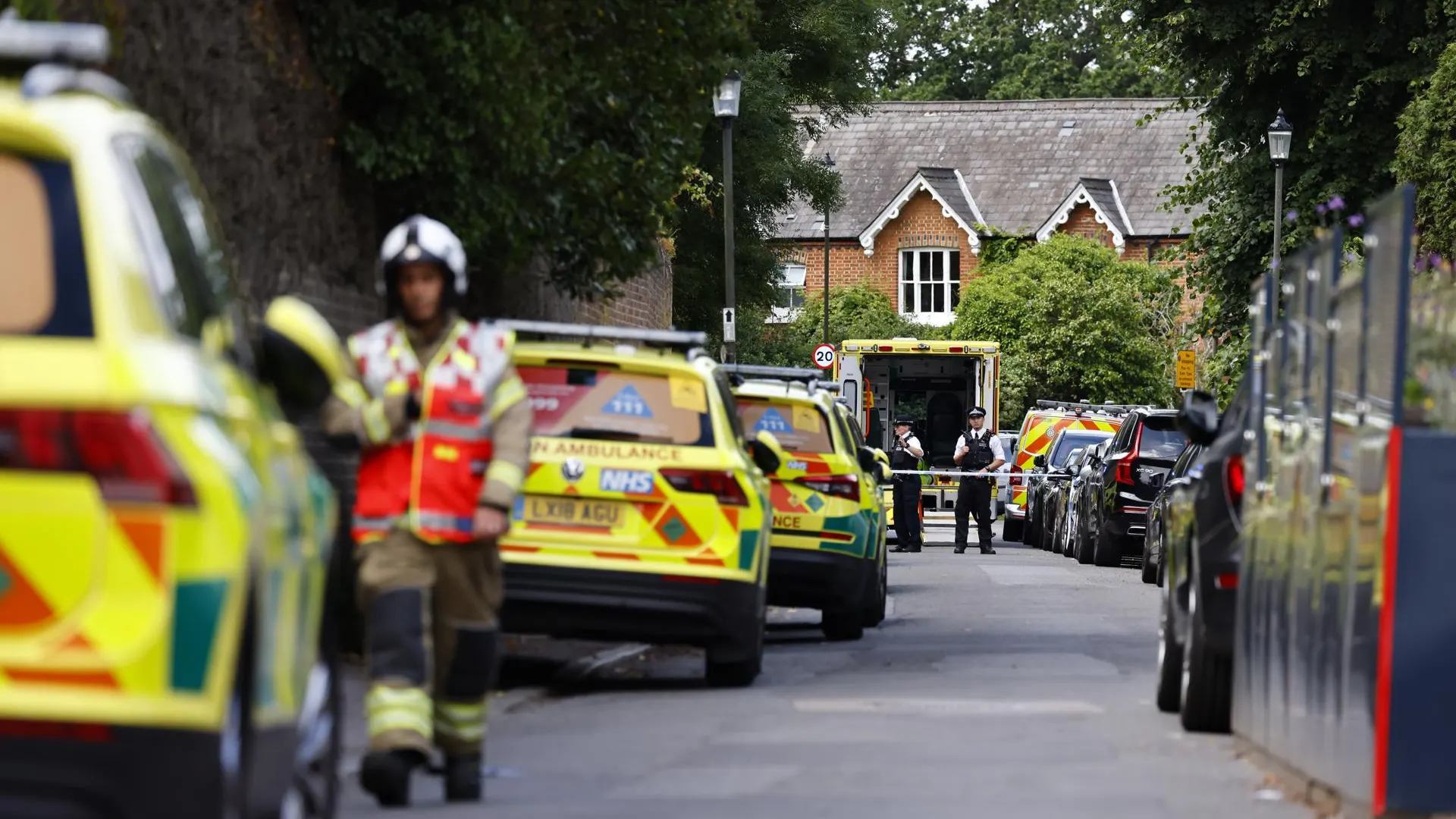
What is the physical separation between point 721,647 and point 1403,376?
6.48m

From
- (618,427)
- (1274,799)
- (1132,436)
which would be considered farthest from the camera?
(1132,436)

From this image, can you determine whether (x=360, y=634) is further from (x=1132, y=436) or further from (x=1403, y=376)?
(x=1132, y=436)

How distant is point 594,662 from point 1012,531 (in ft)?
92.4

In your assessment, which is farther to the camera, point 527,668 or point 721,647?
point 527,668

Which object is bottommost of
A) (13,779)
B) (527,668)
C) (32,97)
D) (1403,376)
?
(527,668)

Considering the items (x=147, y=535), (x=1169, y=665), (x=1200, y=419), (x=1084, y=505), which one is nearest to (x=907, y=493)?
(x=1084, y=505)

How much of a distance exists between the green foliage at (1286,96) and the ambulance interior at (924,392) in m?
4.41

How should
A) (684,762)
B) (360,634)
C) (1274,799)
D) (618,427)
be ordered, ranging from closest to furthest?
1. (1274,799)
2. (684,762)
3. (618,427)
4. (360,634)

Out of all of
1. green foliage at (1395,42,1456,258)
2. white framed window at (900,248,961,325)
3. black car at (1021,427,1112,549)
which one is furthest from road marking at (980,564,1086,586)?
white framed window at (900,248,961,325)

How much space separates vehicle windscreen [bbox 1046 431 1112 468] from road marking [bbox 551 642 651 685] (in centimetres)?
2252

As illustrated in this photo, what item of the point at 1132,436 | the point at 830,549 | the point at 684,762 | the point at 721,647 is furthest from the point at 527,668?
the point at 1132,436

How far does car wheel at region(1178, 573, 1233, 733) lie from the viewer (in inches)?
451

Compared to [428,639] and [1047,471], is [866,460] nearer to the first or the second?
[428,639]

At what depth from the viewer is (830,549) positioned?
1789 cm
